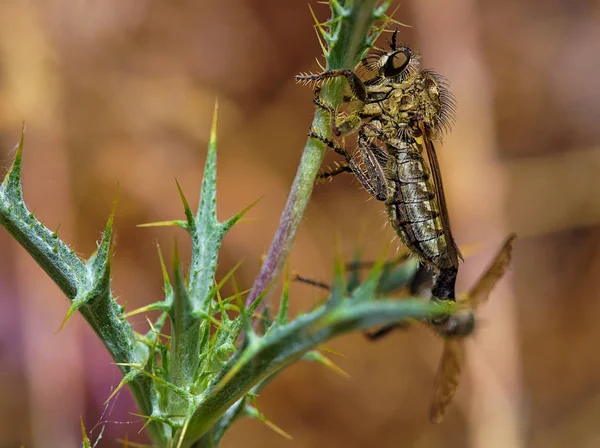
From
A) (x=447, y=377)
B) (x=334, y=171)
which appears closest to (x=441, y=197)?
(x=334, y=171)

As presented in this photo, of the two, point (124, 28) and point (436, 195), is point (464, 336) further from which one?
A: point (124, 28)

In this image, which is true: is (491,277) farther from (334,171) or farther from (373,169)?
(334,171)

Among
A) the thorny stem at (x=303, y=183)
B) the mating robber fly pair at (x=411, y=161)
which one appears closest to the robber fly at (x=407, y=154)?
the mating robber fly pair at (x=411, y=161)

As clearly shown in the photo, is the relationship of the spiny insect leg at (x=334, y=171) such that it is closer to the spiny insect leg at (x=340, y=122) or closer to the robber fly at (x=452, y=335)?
the spiny insect leg at (x=340, y=122)

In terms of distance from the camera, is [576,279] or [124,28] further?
[576,279]

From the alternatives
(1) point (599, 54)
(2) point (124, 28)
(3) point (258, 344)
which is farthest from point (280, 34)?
(3) point (258, 344)

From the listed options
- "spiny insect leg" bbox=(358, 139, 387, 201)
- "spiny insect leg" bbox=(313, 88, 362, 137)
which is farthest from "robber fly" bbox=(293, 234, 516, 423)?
"spiny insect leg" bbox=(313, 88, 362, 137)

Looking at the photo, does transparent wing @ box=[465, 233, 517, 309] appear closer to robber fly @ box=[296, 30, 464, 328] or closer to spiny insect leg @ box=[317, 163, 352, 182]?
robber fly @ box=[296, 30, 464, 328]
